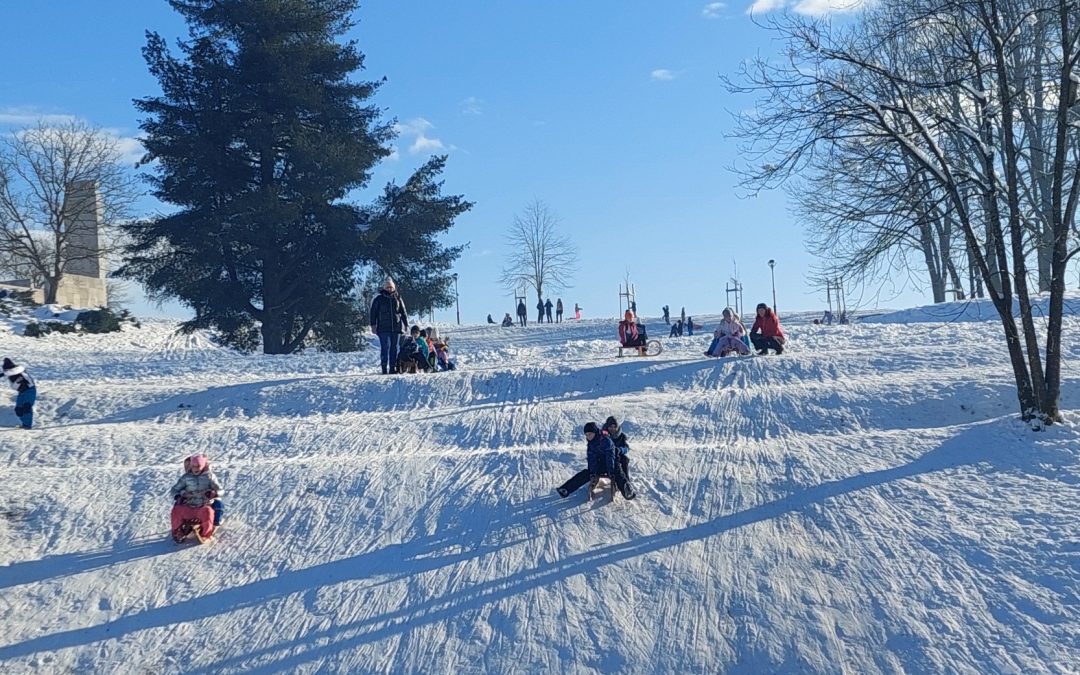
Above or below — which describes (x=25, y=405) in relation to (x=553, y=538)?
above

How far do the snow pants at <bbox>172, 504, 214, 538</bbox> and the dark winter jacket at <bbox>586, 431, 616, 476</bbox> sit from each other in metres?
4.54

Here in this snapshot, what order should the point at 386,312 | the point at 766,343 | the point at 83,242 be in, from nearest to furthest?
the point at 386,312, the point at 766,343, the point at 83,242

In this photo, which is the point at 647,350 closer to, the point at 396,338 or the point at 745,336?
the point at 745,336

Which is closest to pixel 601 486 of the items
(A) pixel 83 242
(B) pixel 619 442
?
(B) pixel 619 442

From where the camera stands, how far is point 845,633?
8.43 m

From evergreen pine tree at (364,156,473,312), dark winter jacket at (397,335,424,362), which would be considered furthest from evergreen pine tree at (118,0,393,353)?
dark winter jacket at (397,335,424,362)

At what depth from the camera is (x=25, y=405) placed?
15.2 meters

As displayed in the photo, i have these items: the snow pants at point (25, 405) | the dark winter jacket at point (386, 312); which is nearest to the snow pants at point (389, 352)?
the dark winter jacket at point (386, 312)

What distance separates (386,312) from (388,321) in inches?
8.6

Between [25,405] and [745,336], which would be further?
[745,336]

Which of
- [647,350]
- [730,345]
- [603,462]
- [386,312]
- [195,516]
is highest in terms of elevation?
[386,312]

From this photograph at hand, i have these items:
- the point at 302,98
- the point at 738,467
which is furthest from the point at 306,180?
the point at 738,467

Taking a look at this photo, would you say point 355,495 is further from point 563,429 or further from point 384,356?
point 384,356

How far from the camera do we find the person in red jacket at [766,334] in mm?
19828
